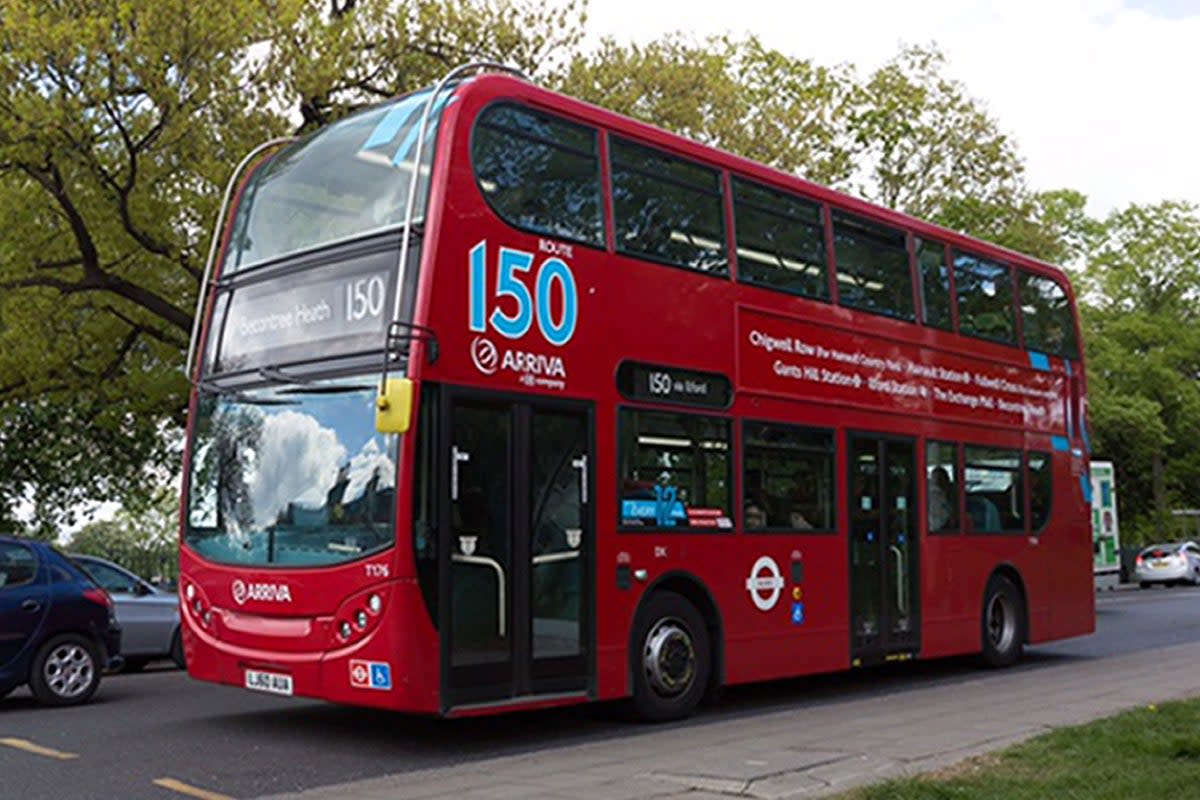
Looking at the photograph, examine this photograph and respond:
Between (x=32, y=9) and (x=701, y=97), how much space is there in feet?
39.6

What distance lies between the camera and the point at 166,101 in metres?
18.6

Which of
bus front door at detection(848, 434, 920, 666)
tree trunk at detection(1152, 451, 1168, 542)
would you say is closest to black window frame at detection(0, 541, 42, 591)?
bus front door at detection(848, 434, 920, 666)

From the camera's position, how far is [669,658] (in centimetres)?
1116

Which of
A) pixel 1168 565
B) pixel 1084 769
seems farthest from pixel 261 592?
pixel 1168 565

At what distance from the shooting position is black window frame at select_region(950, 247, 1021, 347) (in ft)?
50.5

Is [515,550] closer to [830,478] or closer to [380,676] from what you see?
[380,676]

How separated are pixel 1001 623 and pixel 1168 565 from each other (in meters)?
28.0

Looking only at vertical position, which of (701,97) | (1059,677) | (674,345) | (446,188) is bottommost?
(1059,677)

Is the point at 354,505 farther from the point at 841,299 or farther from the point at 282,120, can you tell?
the point at 282,120

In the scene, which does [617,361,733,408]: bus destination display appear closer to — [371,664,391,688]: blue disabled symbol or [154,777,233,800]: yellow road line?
[371,664,391,688]: blue disabled symbol

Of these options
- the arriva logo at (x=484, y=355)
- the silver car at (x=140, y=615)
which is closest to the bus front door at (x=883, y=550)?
the arriva logo at (x=484, y=355)

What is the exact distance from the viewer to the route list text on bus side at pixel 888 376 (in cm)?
1248

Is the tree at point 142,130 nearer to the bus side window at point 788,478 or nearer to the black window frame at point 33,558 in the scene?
the black window frame at point 33,558

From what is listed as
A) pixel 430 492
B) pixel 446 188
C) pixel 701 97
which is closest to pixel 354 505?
pixel 430 492
